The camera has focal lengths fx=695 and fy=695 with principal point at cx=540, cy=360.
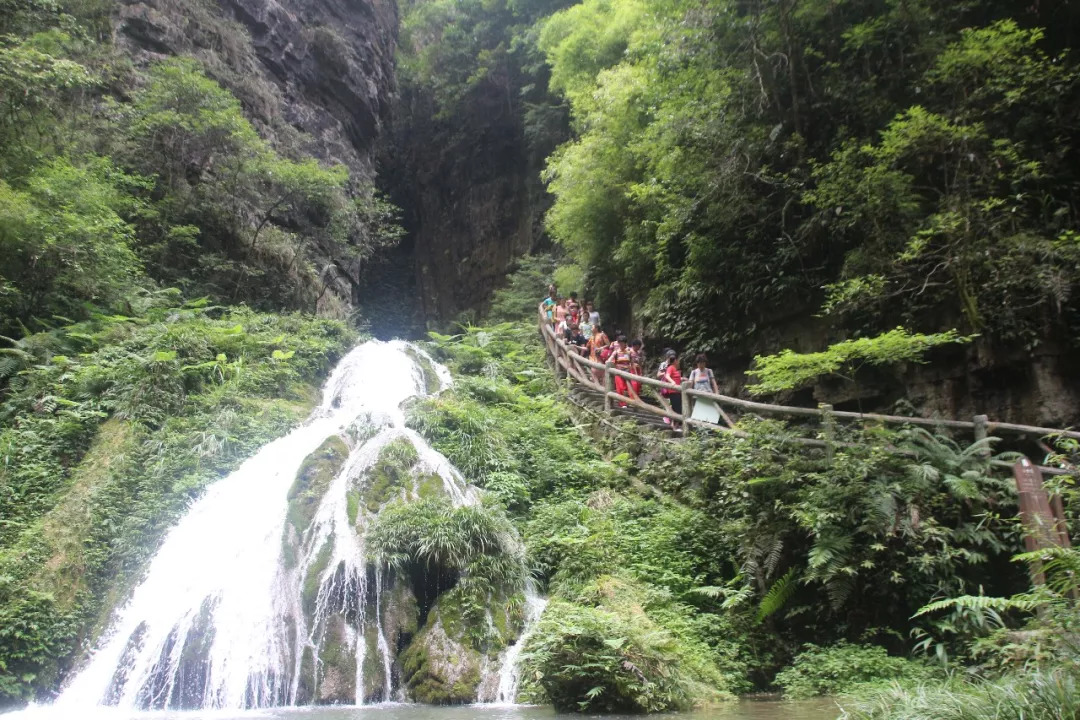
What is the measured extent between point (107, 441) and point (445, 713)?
794 cm

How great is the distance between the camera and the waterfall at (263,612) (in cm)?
705

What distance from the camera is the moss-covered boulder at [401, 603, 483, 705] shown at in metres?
6.69

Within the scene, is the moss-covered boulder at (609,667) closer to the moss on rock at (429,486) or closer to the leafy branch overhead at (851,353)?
the moss on rock at (429,486)

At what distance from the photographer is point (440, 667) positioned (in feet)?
22.7

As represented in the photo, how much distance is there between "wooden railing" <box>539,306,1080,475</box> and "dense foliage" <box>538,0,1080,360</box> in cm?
157

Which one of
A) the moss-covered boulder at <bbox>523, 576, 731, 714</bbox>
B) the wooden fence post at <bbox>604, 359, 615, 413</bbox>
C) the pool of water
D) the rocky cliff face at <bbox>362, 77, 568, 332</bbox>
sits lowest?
the pool of water

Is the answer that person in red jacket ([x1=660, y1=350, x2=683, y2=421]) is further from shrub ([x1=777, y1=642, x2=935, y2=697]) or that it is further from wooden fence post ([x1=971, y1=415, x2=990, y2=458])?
shrub ([x1=777, y1=642, x2=935, y2=697])

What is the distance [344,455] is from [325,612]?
3044 millimetres

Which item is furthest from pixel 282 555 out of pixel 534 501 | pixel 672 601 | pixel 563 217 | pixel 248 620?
pixel 563 217

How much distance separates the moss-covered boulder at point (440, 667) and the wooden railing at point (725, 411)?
14.8 feet

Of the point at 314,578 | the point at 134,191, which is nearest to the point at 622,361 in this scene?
the point at 314,578

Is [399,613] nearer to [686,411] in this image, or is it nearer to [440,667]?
[440,667]

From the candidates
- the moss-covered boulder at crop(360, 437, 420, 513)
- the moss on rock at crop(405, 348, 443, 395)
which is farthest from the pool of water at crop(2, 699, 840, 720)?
the moss on rock at crop(405, 348, 443, 395)

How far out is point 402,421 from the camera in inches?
476
